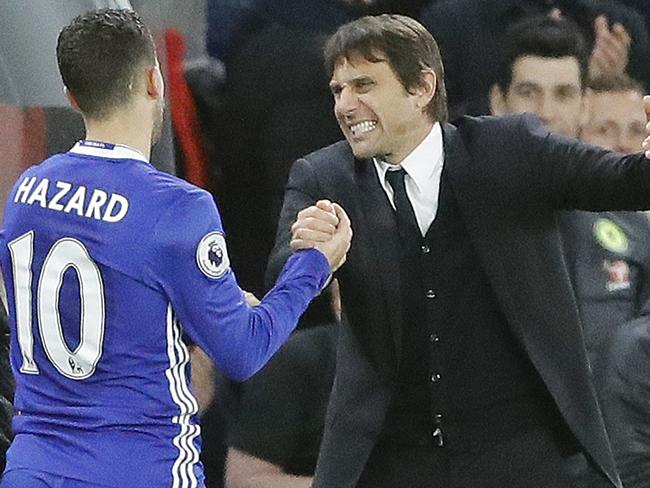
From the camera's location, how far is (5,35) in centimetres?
347

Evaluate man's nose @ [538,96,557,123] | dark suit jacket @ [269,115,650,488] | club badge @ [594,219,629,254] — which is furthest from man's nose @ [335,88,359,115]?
club badge @ [594,219,629,254]

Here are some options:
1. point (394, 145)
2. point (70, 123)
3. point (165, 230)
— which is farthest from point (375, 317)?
point (70, 123)

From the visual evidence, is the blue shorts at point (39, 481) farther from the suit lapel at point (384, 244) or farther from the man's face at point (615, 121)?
the man's face at point (615, 121)

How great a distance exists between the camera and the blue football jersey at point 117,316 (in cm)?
204

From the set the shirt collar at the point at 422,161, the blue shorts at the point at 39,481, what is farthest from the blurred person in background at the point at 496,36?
the blue shorts at the point at 39,481

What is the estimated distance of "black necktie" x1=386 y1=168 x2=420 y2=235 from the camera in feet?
8.80

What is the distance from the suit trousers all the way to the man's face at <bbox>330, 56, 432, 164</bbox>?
1.83 ft

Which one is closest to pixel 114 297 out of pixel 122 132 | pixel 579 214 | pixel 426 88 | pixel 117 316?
pixel 117 316

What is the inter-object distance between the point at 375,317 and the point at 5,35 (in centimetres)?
134

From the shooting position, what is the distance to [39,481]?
6.75ft

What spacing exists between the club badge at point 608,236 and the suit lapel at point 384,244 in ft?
3.27

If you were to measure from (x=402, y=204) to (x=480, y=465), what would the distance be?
50cm

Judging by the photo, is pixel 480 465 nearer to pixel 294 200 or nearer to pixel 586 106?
pixel 294 200

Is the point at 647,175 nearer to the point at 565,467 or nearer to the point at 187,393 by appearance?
the point at 565,467
